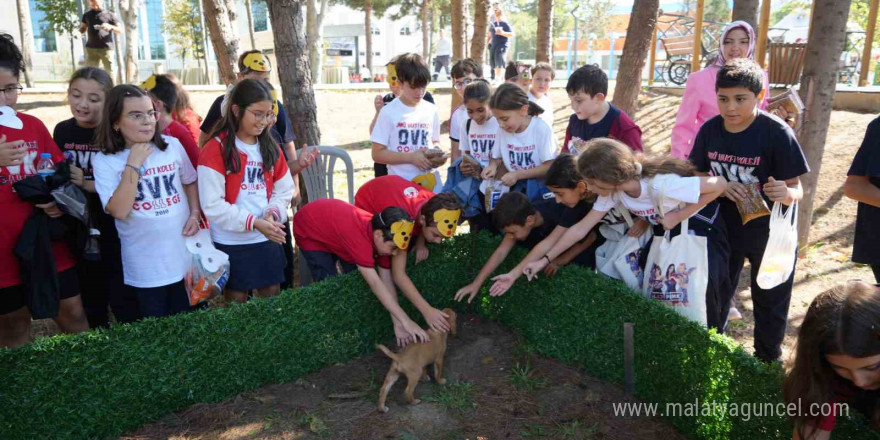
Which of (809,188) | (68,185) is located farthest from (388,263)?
(809,188)

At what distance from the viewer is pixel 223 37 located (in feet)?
20.9

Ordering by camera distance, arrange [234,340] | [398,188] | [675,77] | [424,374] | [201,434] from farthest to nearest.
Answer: [675,77] → [398,188] → [424,374] → [234,340] → [201,434]

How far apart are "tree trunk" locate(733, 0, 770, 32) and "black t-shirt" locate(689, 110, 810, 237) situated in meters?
3.37

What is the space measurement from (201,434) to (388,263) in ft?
4.82

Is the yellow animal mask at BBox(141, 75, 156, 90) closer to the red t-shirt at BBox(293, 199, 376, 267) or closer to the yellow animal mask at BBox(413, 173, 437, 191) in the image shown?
the red t-shirt at BBox(293, 199, 376, 267)

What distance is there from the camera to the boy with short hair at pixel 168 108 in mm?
3803

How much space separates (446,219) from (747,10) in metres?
4.53

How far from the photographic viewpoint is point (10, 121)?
329 centimetres

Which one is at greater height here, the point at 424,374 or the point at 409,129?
the point at 409,129

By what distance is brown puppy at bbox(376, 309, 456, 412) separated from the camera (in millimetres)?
3264

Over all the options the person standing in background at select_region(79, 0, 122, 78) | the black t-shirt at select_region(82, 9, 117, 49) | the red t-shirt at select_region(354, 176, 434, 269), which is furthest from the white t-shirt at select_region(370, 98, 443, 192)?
the black t-shirt at select_region(82, 9, 117, 49)

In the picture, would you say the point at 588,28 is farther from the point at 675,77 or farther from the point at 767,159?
the point at 767,159

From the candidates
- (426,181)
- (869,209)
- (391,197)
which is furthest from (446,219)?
(869,209)

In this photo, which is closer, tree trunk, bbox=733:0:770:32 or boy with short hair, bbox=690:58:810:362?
boy with short hair, bbox=690:58:810:362
